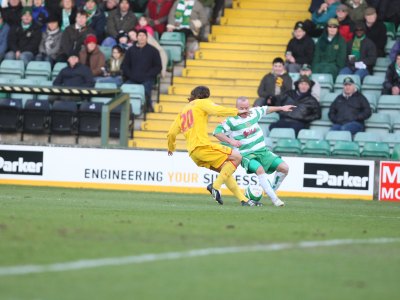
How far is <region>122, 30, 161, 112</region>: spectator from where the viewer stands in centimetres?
2584

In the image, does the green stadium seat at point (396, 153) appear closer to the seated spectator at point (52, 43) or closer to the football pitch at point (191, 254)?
the football pitch at point (191, 254)

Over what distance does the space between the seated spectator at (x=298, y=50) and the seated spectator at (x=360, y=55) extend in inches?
34.0

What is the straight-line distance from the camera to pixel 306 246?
10844 mm

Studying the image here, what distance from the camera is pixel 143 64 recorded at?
2591cm

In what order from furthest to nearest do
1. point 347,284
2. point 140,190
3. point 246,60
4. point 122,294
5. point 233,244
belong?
point 246,60
point 140,190
point 233,244
point 347,284
point 122,294

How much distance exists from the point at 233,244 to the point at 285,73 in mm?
14727

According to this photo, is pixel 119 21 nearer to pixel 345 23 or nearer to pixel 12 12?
pixel 12 12

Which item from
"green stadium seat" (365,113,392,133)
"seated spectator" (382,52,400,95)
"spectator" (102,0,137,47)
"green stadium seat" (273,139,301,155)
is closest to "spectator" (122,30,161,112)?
"spectator" (102,0,137,47)

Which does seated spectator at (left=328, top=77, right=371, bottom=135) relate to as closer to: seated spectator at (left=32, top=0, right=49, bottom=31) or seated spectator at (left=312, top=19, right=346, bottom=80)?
seated spectator at (left=312, top=19, right=346, bottom=80)

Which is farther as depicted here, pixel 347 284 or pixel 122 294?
pixel 347 284

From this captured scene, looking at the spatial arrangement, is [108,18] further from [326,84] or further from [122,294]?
[122,294]

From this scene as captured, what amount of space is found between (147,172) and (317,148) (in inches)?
137

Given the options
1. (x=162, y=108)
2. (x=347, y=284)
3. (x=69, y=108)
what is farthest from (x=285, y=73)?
(x=347, y=284)

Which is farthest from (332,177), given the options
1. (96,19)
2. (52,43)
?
(52,43)
